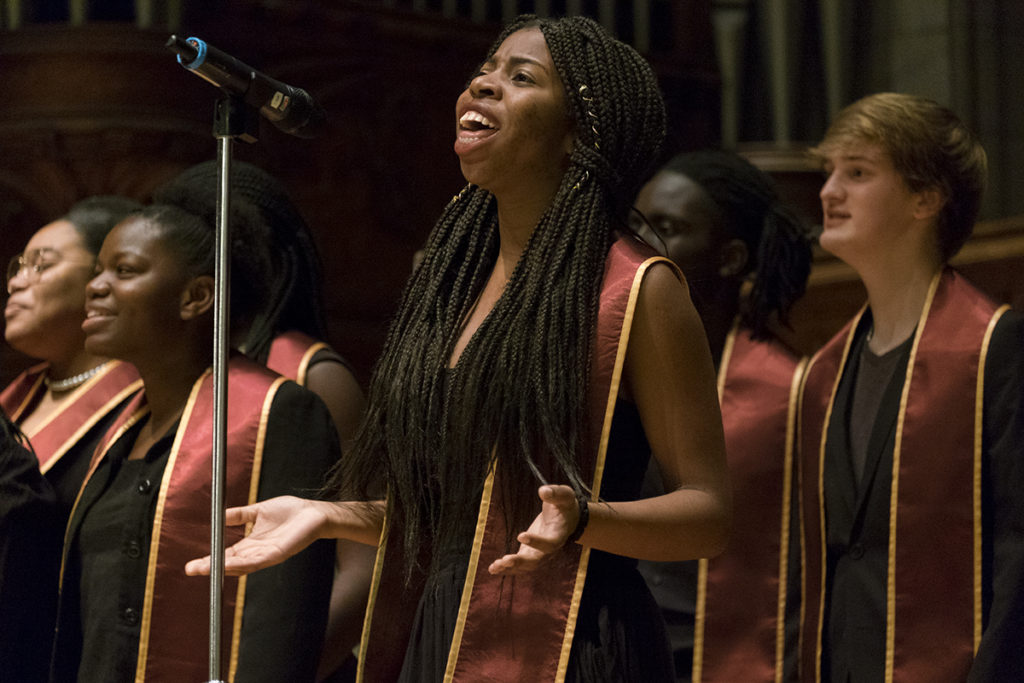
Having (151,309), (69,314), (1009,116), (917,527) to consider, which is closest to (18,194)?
(69,314)

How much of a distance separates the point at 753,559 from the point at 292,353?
3.41ft

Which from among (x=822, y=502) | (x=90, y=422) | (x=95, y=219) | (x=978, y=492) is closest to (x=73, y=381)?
(x=90, y=422)

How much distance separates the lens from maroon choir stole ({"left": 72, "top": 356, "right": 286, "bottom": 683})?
2375 millimetres

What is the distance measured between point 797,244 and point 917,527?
924mm

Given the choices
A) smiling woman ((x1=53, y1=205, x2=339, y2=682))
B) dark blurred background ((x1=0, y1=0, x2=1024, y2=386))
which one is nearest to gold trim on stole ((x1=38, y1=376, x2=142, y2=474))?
smiling woman ((x1=53, y1=205, x2=339, y2=682))

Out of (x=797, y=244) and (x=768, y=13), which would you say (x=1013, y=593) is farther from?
(x=768, y=13)

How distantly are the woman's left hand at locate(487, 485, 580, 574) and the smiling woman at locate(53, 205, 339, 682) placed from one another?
914 millimetres

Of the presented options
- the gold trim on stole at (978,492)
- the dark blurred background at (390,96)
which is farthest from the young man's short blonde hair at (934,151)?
the dark blurred background at (390,96)

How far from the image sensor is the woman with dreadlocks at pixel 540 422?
5.65 ft

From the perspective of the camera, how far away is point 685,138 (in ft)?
15.2

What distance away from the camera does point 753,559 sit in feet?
9.66

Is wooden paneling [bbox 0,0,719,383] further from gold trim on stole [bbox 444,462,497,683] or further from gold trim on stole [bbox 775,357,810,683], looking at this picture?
gold trim on stole [bbox 444,462,497,683]

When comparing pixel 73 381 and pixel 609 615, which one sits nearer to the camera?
pixel 609 615

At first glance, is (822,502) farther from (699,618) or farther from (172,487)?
(172,487)
